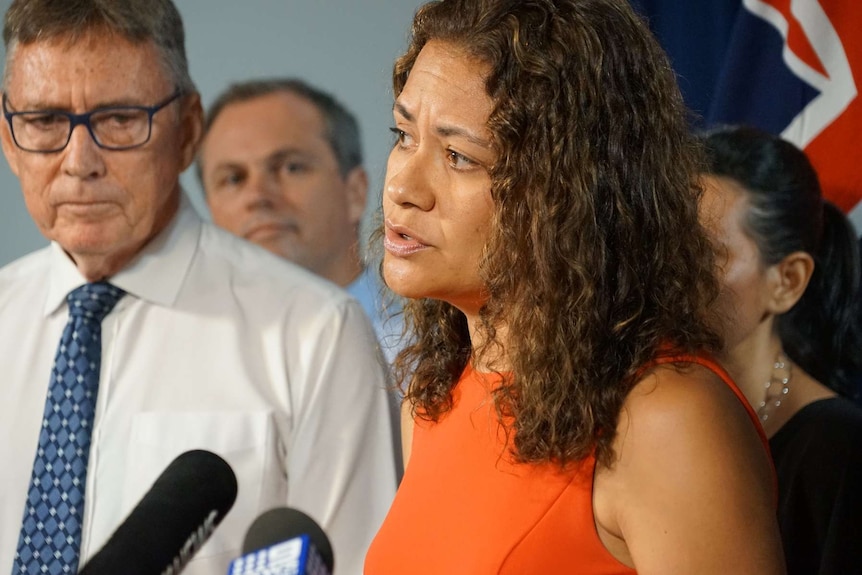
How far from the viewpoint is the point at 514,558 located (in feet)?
4.37

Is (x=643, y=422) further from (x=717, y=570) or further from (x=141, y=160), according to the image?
(x=141, y=160)

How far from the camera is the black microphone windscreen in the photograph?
3.19ft

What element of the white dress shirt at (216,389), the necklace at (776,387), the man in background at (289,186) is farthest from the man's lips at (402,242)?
the man in background at (289,186)

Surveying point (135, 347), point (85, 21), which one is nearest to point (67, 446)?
point (135, 347)

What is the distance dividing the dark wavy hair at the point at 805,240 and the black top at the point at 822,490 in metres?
0.27

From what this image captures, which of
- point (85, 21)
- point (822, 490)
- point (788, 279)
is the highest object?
point (85, 21)

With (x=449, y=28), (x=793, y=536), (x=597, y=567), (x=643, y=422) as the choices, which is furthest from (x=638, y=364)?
(x=793, y=536)

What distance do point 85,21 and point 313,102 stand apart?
103cm

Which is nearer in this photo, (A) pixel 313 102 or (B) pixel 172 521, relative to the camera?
(B) pixel 172 521

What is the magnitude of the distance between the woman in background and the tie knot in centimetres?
108

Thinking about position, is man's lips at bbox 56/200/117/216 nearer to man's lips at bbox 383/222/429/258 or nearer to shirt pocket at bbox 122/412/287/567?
shirt pocket at bbox 122/412/287/567

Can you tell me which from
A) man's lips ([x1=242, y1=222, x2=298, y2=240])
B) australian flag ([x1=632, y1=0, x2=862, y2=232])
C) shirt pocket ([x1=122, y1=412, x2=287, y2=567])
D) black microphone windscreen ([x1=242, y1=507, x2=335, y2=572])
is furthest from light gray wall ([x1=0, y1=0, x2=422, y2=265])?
black microphone windscreen ([x1=242, y1=507, x2=335, y2=572])

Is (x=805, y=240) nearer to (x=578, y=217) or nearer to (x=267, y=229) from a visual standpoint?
(x=578, y=217)

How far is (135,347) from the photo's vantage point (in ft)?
7.13
